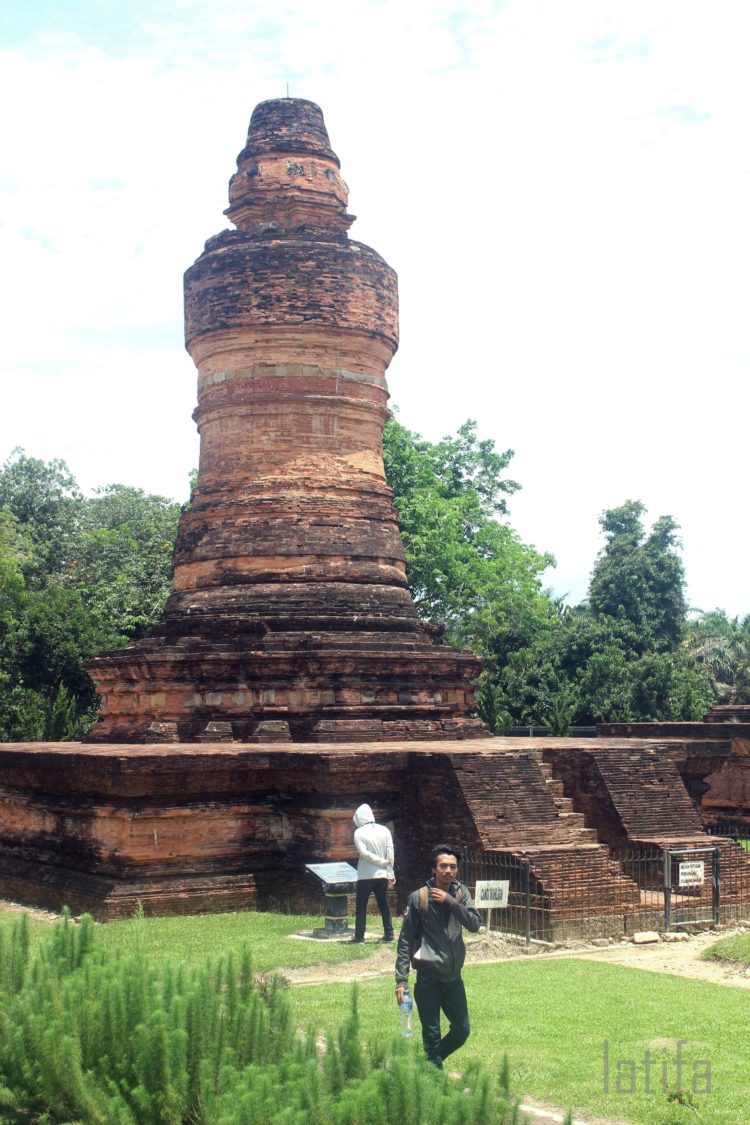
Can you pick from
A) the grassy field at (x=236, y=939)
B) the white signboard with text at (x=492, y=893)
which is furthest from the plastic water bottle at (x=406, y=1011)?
the white signboard with text at (x=492, y=893)

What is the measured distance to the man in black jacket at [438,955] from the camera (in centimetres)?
623

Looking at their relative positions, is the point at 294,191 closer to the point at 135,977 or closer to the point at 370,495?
the point at 370,495

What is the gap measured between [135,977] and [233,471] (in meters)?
10.6

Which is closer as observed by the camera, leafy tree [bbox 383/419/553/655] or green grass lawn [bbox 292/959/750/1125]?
green grass lawn [bbox 292/959/750/1125]

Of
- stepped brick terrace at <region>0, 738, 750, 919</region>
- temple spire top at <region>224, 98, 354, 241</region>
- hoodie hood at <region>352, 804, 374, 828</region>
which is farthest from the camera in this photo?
temple spire top at <region>224, 98, 354, 241</region>

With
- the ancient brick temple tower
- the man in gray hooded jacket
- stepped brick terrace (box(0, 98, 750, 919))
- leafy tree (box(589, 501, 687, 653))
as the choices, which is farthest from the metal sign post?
leafy tree (box(589, 501, 687, 653))

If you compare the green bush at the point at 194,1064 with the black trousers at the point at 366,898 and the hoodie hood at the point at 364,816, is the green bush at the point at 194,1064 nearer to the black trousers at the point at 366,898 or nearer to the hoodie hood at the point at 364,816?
the black trousers at the point at 366,898

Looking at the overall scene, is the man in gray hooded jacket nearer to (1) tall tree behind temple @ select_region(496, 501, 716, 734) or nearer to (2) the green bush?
(2) the green bush

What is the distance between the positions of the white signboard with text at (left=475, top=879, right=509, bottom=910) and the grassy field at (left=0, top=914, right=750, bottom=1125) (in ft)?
1.57

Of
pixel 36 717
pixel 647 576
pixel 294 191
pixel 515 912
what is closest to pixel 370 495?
pixel 294 191

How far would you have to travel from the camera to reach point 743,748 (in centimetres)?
1911

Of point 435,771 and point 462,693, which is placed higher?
point 462,693

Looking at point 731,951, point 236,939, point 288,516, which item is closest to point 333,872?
point 236,939

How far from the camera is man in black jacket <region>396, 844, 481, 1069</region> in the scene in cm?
623
